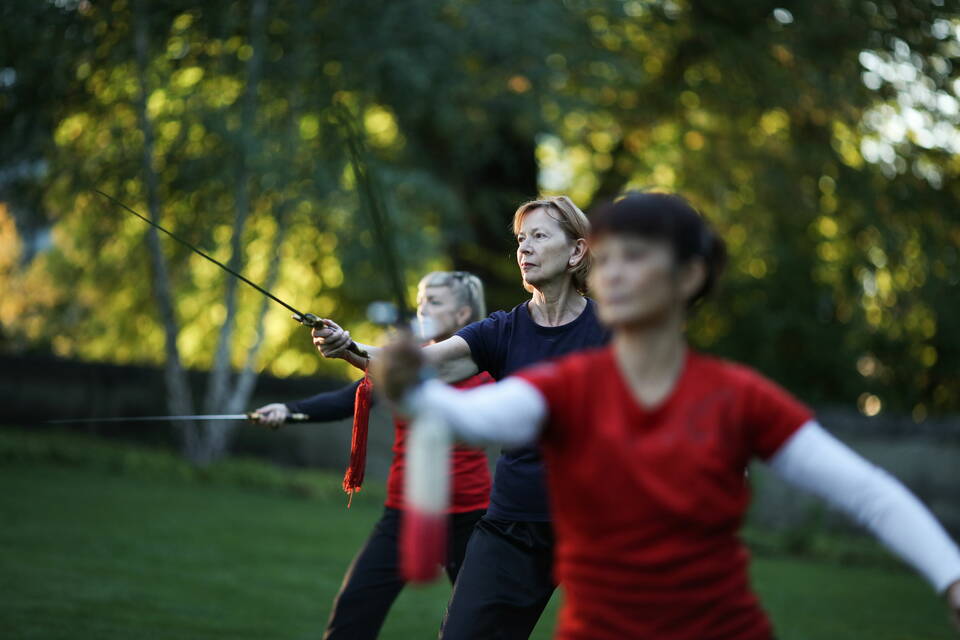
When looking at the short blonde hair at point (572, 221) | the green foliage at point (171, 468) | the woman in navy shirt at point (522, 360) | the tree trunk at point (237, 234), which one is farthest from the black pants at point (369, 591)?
the tree trunk at point (237, 234)

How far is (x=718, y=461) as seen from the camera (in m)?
2.42

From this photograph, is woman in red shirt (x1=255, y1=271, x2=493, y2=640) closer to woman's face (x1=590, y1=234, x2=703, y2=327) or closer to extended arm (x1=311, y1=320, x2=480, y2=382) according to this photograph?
extended arm (x1=311, y1=320, x2=480, y2=382)

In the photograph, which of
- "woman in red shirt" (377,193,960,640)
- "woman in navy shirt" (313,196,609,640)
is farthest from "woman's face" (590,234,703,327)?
"woman in navy shirt" (313,196,609,640)

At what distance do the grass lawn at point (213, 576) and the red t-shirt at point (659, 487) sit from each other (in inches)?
188

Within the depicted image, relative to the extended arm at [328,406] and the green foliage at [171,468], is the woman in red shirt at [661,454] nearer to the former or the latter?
the extended arm at [328,406]

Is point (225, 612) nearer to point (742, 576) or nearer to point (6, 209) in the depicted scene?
point (742, 576)

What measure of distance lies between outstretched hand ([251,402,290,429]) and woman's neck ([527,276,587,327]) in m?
1.10

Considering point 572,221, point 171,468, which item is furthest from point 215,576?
point 171,468

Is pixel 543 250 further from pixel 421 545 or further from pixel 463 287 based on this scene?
pixel 421 545

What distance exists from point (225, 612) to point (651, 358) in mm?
5674

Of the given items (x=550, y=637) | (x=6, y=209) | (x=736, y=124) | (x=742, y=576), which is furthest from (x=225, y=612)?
(x=736, y=124)

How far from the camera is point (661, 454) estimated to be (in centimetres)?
239

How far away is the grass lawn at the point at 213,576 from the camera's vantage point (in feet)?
23.3

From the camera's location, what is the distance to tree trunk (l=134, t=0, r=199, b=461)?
15.1 metres
